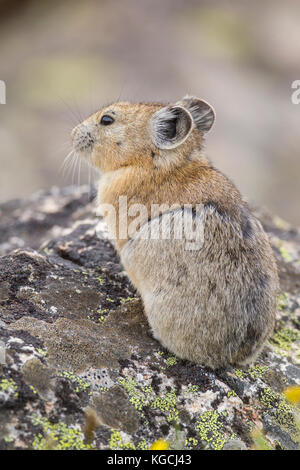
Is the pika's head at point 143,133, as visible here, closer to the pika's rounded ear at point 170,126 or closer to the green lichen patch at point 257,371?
the pika's rounded ear at point 170,126

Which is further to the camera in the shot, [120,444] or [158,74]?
[158,74]

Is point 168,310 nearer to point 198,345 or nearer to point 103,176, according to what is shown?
point 198,345

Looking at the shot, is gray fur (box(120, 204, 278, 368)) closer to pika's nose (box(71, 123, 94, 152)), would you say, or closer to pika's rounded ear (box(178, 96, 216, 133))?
pika's rounded ear (box(178, 96, 216, 133))

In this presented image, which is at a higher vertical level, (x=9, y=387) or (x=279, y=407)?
(x=9, y=387)

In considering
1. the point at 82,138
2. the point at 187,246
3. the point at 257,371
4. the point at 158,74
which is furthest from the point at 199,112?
the point at 158,74

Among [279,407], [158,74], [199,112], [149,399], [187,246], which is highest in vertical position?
Result: [158,74]

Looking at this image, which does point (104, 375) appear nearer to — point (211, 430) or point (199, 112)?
point (211, 430)
